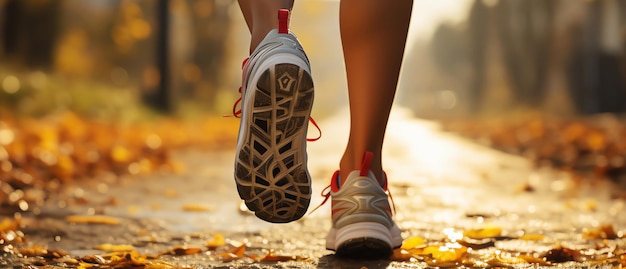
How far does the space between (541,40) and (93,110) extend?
15.3 m

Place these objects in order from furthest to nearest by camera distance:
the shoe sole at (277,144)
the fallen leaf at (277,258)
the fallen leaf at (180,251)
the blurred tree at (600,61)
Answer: the blurred tree at (600,61)
the fallen leaf at (180,251)
the fallen leaf at (277,258)
the shoe sole at (277,144)

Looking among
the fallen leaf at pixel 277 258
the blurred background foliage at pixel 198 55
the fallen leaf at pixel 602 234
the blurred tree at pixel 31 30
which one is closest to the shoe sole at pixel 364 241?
the fallen leaf at pixel 277 258

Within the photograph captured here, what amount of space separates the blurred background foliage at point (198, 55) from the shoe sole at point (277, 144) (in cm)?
665

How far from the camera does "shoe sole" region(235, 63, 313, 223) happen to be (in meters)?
1.68

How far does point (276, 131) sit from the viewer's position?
1717 mm

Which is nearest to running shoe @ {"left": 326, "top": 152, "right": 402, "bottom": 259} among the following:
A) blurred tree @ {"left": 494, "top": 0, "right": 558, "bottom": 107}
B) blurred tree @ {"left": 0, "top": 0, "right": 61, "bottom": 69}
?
blurred tree @ {"left": 0, "top": 0, "right": 61, "bottom": 69}

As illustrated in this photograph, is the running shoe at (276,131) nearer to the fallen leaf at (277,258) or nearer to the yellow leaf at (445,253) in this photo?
the fallen leaf at (277,258)

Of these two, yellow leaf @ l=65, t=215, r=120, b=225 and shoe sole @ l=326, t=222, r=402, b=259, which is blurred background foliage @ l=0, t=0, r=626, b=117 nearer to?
yellow leaf @ l=65, t=215, r=120, b=225

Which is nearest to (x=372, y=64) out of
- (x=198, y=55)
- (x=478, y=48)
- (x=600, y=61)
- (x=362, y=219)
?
(x=362, y=219)

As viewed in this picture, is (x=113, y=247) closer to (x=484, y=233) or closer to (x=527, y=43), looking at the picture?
(x=484, y=233)

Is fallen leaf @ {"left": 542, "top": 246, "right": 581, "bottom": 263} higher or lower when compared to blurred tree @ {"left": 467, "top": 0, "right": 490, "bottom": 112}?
lower

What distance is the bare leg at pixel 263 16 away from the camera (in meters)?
1.92

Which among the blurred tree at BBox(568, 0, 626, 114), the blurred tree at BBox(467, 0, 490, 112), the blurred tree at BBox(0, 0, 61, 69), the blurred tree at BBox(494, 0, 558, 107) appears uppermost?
the blurred tree at BBox(467, 0, 490, 112)

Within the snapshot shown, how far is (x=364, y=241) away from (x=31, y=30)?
1400 cm
